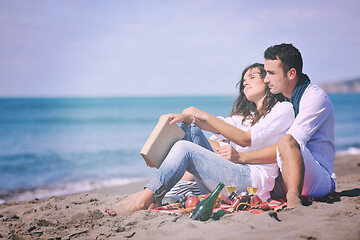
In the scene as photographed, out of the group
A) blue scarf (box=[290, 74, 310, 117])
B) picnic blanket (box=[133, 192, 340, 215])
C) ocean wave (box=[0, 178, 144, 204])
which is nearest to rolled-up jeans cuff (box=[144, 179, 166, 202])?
picnic blanket (box=[133, 192, 340, 215])

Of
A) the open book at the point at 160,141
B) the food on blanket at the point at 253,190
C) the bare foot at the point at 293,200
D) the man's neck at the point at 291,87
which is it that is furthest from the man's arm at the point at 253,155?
the man's neck at the point at 291,87

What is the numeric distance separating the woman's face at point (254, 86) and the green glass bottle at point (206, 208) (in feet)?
3.58

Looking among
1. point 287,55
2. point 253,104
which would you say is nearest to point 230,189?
point 253,104

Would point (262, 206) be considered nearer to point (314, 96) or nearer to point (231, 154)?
point (231, 154)

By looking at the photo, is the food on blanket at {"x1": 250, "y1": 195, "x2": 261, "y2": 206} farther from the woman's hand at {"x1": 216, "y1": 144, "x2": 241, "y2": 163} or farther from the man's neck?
the man's neck

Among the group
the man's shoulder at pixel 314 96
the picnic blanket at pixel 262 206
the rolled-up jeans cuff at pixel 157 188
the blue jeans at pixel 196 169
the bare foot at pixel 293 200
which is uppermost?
the man's shoulder at pixel 314 96

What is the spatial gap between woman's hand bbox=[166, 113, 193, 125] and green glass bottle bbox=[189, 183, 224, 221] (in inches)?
29.4

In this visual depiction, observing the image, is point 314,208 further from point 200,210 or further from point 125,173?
point 125,173

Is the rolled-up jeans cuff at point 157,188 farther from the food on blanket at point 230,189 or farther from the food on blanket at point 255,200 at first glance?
the food on blanket at point 255,200

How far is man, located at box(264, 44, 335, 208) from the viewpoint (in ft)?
10.2

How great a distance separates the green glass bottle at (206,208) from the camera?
308cm

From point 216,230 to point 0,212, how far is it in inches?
120

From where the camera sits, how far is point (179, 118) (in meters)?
3.44

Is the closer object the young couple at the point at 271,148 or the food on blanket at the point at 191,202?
the young couple at the point at 271,148
